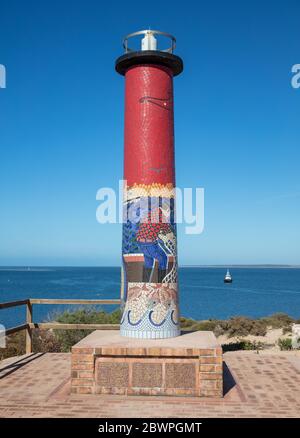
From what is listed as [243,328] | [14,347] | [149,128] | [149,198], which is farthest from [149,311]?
[243,328]

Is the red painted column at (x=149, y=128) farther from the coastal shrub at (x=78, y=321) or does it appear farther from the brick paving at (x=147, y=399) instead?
the coastal shrub at (x=78, y=321)

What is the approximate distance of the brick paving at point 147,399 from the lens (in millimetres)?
6031

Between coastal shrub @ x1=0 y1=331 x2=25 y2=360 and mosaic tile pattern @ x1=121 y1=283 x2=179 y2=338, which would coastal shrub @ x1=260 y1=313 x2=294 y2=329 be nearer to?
coastal shrub @ x1=0 y1=331 x2=25 y2=360

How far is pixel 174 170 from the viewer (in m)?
8.37

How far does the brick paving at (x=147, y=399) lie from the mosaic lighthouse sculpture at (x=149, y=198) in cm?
144

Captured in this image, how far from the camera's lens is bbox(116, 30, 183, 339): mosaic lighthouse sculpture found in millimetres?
7938

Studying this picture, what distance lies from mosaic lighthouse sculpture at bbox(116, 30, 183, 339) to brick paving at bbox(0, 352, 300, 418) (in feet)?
4.74

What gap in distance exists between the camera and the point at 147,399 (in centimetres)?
669

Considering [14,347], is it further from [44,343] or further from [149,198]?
[149,198]

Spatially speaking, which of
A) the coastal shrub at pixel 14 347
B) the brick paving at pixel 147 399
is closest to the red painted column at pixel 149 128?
the brick paving at pixel 147 399

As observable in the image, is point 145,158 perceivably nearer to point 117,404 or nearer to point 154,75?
point 154,75
